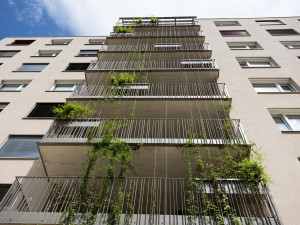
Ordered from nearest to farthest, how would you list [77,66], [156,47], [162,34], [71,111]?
[71,111] < [77,66] < [156,47] < [162,34]

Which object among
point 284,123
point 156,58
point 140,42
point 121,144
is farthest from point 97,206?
point 140,42

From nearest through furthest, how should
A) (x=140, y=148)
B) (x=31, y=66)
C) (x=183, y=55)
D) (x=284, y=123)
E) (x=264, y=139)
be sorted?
(x=140, y=148)
(x=264, y=139)
(x=284, y=123)
(x=183, y=55)
(x=31, y=66)

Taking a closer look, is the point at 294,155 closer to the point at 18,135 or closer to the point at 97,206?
the point at 97,206

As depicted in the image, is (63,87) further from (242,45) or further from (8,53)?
(242,45)

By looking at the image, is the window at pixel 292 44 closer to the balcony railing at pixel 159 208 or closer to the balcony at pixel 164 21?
the balcony at pixel 164 21

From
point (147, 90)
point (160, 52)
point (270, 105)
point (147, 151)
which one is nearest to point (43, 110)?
point (147, 90)

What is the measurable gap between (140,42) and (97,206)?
1293 centimetres

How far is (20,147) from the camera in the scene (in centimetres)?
901

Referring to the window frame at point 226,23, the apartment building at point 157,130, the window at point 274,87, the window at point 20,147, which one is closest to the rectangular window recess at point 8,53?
the apartment building at point 157,130

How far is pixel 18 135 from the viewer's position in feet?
31.4

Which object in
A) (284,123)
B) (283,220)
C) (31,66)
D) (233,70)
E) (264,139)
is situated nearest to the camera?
(283,220)

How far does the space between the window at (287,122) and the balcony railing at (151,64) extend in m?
4.54

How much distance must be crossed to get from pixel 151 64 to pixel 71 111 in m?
6.15

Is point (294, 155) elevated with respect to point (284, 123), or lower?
lower
